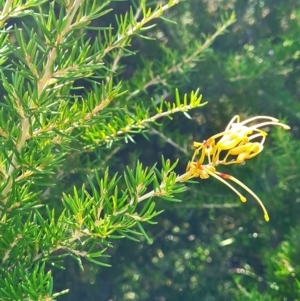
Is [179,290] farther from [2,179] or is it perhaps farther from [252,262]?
[2,179]

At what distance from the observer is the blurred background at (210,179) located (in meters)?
0.67

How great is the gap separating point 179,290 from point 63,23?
530mm

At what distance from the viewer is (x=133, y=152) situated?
2.29ft

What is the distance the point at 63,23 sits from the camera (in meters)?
0.30

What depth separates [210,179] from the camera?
73 centimetres

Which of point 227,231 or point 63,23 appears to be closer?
point 63,23

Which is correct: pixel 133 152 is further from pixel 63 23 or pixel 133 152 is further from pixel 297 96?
pixel 63 23

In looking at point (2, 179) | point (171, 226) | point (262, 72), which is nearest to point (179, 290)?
point (171, 226)

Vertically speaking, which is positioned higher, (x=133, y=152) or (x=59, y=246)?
(x=59, y=246)

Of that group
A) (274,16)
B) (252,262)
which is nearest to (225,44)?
(274,16)

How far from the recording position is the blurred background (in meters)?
0.67

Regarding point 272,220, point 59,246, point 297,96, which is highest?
point 59,246

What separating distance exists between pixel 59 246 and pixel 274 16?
23.3 inches

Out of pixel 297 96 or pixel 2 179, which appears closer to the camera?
pixel 2 179
